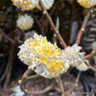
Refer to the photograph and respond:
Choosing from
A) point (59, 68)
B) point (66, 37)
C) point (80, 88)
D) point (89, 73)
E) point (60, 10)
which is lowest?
point (89, 73)

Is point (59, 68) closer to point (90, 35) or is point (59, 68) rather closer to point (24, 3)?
point (24, 3)

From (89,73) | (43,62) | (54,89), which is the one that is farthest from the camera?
(89,73)

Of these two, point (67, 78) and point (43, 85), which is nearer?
point (43, 85)

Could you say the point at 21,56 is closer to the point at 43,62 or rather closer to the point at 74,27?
the point at 43,62

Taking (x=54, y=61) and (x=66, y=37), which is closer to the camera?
(x=54, y=61)

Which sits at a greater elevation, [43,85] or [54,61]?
[54,61]

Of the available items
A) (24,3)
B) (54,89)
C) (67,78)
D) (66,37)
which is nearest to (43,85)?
(54,89)

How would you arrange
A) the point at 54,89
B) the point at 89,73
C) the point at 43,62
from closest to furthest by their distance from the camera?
the point at 43,62
the point at 54,89
the point at 89,73

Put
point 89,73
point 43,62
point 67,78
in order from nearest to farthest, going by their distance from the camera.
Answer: point 43,62, point 67,78, point 89,73

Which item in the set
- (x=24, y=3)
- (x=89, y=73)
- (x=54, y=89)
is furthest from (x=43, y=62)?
(x=89, y=73)
